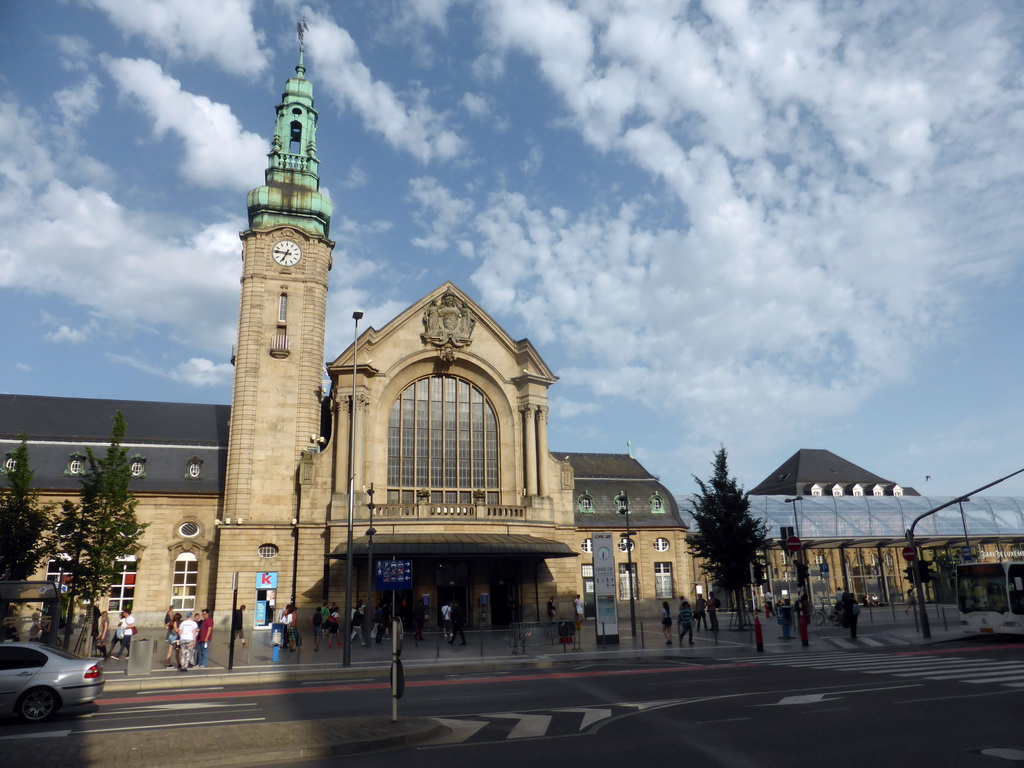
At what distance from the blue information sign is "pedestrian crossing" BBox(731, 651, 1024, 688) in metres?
15.2

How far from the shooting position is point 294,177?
4778 centimetres

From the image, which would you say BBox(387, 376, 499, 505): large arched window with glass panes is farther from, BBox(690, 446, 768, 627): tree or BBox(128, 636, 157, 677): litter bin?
BBox(128, 636, 157, 677): litter bin

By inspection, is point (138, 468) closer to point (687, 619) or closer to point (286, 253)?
point (286, 253)

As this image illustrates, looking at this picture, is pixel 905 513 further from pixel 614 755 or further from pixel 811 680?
pixel 614 755

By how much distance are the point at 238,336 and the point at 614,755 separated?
39034 mm

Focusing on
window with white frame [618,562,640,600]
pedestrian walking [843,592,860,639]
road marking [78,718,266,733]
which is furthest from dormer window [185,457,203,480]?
pedestrian walking [843,592,860,639]

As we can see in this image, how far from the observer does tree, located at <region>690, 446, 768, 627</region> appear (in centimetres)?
3612

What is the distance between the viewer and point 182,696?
56.6 ft

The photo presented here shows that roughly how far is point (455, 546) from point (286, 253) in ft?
70.3

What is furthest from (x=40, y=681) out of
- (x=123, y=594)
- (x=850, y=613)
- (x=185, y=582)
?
(x=123, y=594)

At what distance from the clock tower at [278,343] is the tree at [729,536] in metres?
22.2

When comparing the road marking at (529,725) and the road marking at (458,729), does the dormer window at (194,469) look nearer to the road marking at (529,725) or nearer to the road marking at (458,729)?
the road marking at (458,729)

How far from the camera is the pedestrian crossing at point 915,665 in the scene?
55.1 ft

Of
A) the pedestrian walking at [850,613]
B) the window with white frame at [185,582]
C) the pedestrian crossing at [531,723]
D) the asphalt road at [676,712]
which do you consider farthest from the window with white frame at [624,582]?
the pedestrian crossing at [531,723]
